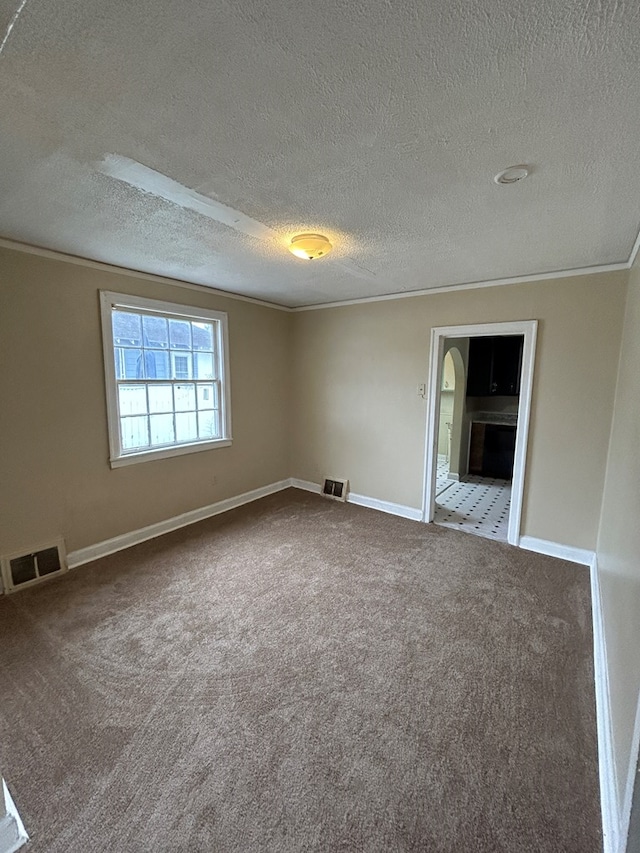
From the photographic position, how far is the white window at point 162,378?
10.2ft

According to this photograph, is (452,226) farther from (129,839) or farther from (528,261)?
(129,839)

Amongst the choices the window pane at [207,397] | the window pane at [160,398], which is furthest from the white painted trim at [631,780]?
the window pane at [207,397]

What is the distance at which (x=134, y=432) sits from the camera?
3311 millimetres

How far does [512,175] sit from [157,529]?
3705 millimetres

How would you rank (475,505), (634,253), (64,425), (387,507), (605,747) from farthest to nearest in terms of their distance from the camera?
(475,505)
(387,507)
(64,425)
(634,253)
(605,747)

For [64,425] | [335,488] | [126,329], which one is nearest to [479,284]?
[335,488]

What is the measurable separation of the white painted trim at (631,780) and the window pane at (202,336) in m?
3.87

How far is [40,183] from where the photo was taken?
5.51 feet

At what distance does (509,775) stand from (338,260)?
118 inches

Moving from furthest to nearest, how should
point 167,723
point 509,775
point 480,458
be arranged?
1. point 480,458
2. point 167,723
3. point 509,775

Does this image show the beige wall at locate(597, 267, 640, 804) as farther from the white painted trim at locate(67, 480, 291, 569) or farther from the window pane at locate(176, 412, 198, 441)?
the window pane at locate(176, 412, 198, 441)

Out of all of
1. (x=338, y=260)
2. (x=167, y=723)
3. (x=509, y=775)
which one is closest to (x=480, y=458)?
(x=338, y=260)

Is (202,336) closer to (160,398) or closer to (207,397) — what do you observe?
(207,397)

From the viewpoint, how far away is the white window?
3.12m
